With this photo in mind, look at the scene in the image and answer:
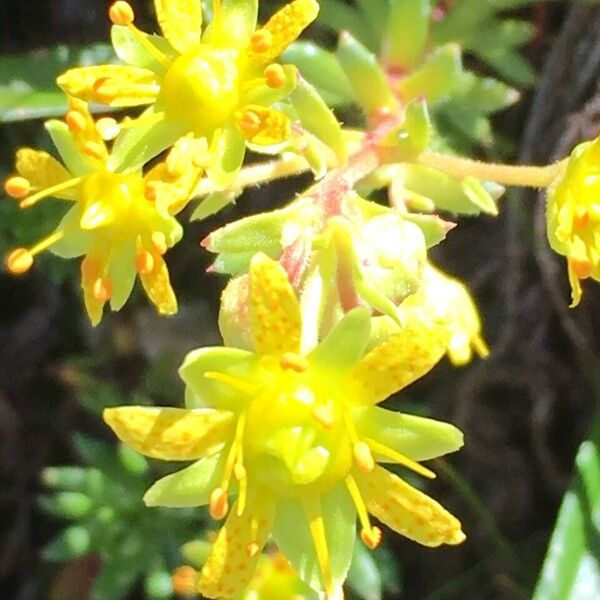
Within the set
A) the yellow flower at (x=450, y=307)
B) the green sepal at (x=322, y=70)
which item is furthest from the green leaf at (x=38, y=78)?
the yellow flower at (x=450, y=307)

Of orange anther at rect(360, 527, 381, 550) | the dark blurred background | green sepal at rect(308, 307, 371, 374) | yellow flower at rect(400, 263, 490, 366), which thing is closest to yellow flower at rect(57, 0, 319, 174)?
green sepal at rect(308, 307, 371, 374)

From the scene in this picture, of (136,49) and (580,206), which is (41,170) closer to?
(136,49)

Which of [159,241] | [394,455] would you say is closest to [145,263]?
[159,241]

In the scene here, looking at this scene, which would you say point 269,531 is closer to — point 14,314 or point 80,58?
point 80,58

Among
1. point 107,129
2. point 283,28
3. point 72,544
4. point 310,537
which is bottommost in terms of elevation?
point 72,544

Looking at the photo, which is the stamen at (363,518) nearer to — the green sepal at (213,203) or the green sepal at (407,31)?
the green sepal at (213,203)

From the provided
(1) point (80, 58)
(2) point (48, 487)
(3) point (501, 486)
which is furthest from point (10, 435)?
(3) point (501, 486)

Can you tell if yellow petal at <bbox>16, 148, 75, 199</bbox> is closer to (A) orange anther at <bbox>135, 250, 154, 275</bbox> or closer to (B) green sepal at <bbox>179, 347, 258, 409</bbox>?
(A) orange anther at <bbox>135, 250, 154, 275</bbox>
